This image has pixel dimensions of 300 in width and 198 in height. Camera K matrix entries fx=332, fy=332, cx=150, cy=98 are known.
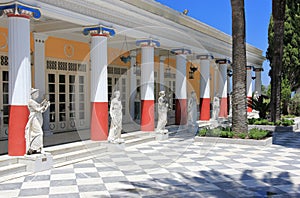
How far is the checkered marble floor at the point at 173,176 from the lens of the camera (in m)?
5.95

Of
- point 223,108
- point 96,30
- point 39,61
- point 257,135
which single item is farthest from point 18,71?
point 223,108

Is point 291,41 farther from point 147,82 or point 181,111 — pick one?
point 147,82

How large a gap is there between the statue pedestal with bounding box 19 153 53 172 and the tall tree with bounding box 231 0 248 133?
6.61m

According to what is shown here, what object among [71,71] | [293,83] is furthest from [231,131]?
[293,83]

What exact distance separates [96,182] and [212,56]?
11351mm

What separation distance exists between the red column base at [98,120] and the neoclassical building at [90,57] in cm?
3

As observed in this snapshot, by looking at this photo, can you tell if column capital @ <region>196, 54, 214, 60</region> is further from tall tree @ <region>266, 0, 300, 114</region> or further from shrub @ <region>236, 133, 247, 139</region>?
tall tree @ <region>266, 0, 300, 114</region>

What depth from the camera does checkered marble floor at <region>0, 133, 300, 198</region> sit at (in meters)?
5.95

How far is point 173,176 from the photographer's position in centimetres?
706

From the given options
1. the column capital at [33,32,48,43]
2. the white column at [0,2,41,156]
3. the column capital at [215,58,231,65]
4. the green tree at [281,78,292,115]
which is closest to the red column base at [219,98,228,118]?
the column capital at [215,58,231,65]

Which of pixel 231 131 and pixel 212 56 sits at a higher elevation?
pixel 212 56

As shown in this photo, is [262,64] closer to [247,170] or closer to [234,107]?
[234,107]

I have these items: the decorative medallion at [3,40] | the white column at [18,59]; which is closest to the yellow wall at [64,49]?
the decorative medallion at [3,40]

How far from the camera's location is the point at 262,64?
2522 centimetres
